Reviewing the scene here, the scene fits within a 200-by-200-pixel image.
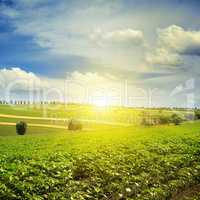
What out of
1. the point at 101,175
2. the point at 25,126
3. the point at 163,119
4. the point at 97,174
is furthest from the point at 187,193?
the point at 163,119

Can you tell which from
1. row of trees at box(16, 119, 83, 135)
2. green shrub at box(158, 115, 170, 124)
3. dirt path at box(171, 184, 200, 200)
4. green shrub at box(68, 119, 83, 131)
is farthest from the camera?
green shrub at box(158, 115, 170, 124)

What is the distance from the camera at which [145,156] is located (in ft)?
65.6

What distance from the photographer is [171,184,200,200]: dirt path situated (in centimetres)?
1505

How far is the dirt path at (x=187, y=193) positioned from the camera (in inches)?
592

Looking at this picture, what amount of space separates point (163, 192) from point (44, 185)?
4.83m

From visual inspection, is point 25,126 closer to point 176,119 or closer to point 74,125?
point 74,125

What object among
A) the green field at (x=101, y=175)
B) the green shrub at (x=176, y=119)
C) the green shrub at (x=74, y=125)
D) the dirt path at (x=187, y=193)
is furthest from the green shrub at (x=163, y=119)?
the dirt path at (x=187, y=193)

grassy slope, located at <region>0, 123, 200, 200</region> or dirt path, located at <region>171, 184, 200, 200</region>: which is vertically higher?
grassy slope, located at <region>0, 123, 200, 200</region>

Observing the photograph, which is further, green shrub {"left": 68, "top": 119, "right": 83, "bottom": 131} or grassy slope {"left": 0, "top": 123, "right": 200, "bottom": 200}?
green shrub {"left": 68, "top": 119, "right": 83, "bottom": 131}

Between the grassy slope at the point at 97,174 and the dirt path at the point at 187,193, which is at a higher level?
the grassy slope at the point at 97,174

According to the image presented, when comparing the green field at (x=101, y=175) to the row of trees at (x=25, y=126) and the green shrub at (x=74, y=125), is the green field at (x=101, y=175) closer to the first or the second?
the row of trees at (x=25, y=126)

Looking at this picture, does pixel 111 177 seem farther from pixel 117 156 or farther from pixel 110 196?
pixel 117 156

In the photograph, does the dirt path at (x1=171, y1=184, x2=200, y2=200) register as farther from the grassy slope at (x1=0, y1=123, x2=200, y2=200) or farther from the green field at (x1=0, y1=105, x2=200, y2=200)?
the grassy slope at (x1=0, y1=123, x2=200, y2=200)

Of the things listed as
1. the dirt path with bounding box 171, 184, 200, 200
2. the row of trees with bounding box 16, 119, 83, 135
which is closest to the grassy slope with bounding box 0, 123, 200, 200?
the dirt path with bounding box 171, 184, 200, 200
